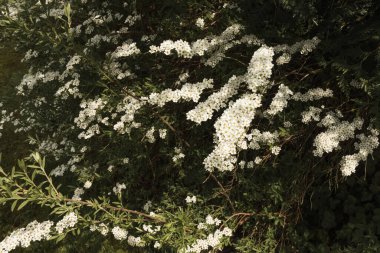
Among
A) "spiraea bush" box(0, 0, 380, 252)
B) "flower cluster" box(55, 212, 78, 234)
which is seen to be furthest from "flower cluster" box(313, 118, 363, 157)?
"flower cluster" box(55, 212, 78, 234)

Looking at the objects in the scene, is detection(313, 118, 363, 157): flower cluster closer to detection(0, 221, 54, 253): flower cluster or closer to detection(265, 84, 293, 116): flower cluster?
detection(265, 84, 293, 116): flower cluster

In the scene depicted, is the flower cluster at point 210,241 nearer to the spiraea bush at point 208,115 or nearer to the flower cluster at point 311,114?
the spiraea bush at point 208,115

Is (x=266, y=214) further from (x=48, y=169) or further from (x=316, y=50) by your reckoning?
(x=48, y=169)

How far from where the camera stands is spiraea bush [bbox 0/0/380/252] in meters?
3.28

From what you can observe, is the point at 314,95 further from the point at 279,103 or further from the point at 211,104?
the point at 211,104

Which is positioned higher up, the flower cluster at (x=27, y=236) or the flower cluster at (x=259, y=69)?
the flower cluster at (x=259, y=69)

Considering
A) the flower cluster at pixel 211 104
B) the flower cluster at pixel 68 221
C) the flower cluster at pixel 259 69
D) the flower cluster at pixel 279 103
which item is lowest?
the flower cluster at pixel 68 221

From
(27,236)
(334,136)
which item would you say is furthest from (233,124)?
(27,236)

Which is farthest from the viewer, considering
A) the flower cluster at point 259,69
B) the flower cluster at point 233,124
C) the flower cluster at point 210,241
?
the flower cluster at point 210,241

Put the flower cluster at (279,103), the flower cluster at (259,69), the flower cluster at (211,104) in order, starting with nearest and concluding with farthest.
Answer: the flower cluster at (259,69), the flower cluster at (211,104), the flower cluster at (279,103)

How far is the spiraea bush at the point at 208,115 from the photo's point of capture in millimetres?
3275

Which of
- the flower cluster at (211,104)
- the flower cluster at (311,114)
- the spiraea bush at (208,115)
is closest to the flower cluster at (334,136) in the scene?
the spiraea bush at (208,115)

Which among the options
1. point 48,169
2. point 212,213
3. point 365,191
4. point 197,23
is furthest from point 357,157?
point 48,169

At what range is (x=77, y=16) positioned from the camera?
5672 mm
